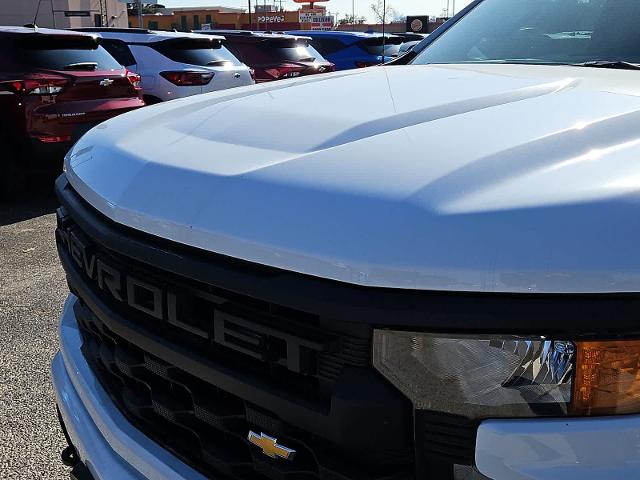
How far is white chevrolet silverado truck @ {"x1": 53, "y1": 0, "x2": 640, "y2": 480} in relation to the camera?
1.12m

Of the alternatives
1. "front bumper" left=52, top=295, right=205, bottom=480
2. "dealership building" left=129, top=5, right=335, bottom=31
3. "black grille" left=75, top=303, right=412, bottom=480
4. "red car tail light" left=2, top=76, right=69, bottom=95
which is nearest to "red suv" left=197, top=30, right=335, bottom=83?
"red car tail light" left=2, top=76, right=69, bottom=95

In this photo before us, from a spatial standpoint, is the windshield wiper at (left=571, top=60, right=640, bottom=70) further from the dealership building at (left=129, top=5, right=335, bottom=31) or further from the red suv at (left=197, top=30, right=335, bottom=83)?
the dealership building at (left=129, top=5, right=335, bottom=31)

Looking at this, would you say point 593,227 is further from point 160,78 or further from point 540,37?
point 160,78

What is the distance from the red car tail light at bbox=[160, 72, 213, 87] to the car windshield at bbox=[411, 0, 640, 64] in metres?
6.69

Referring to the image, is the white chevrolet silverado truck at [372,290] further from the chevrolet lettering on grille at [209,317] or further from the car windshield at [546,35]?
the car windshield at [546,35]

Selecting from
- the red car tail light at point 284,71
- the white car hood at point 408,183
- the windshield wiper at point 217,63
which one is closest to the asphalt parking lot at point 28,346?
the white car hood at point 408,183

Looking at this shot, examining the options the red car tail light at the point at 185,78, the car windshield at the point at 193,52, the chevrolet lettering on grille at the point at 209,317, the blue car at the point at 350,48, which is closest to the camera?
the chevrolet lettering on grille at the point at 209,317

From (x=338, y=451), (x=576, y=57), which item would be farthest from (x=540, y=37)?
(x=338, y=451)

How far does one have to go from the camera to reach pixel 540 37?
2766mm

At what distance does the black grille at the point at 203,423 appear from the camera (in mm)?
1302

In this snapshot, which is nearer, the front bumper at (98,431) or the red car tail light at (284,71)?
the front bumper at (98,431)

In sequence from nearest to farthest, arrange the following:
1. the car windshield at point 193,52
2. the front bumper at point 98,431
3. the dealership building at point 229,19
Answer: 1. the front bumper at point 98,431
2. the car windshield at point 193,52
3. the dealership building at point 229,19

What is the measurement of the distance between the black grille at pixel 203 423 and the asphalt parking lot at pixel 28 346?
126 cm

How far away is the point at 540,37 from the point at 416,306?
6.48ft
